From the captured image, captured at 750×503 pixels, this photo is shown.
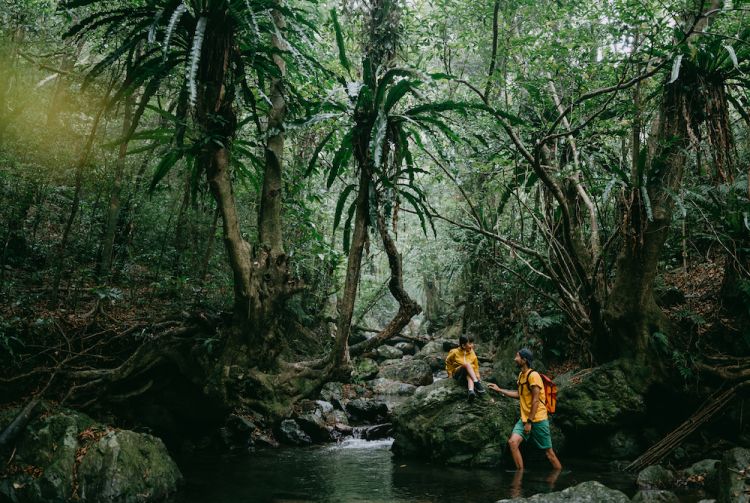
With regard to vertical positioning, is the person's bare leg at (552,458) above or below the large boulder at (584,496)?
below

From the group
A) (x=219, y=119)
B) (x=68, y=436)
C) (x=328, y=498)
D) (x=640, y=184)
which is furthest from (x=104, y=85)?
(x=640, y=184)

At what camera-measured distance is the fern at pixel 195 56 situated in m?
4.03

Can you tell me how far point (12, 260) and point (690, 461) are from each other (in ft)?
34.9

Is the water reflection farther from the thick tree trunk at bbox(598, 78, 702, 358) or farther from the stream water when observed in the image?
the thick tree trunk at bbox(598, 78, 702, 358)

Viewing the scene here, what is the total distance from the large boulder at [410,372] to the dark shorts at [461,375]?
537 centimetres

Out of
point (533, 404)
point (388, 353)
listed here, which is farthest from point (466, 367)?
point (388, 353)

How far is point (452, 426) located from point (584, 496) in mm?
2870

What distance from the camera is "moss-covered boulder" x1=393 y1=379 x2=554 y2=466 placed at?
6730 mm

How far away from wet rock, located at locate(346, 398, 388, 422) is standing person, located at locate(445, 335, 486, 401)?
2.48 m

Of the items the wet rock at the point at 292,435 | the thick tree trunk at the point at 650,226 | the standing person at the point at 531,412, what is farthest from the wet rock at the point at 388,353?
the standing person at the point at 531,412

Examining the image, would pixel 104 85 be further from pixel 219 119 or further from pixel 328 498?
pixel 328 498

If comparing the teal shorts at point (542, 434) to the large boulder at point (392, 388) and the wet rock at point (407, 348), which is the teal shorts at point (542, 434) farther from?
the wet rock at point (407, 348)

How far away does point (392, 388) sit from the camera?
485 inches

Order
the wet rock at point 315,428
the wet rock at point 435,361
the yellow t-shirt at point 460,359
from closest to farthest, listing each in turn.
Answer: the yellow t-shirt at point 460,359 → the wet rock at point 315,428 → the wet rock at point 435,361
